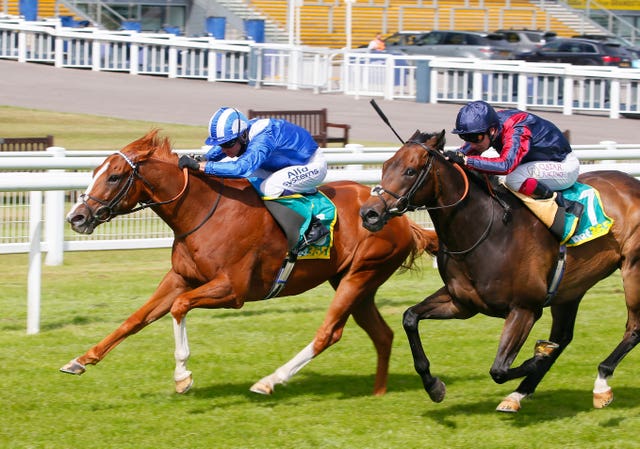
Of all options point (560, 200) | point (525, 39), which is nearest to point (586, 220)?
point (560, 200)

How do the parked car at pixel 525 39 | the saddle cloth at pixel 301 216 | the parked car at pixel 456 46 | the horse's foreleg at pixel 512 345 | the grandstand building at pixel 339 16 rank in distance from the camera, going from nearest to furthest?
the horse's foreleg at pixel 512 345
the saddle cloth at pixel 301 216
the parked car at pixel 456 46
the parked car at pixel 525 39
the grandstand building at pixel 339 16

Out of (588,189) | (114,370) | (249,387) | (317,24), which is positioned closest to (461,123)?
(588,189)

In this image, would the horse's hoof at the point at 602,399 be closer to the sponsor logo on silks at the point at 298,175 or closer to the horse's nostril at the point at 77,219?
the sponsor logo on silks at the point at 298,175

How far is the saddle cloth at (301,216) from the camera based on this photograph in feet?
21.7

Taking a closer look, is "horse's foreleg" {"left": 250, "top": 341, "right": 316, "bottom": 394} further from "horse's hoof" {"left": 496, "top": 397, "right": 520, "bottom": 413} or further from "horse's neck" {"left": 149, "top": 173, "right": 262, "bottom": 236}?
"horse's hoof" {"left": 496, "top": 397, "right": 520, "bottom": 413}

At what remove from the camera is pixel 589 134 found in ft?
70.3

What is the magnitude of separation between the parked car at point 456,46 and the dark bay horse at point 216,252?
24686mm

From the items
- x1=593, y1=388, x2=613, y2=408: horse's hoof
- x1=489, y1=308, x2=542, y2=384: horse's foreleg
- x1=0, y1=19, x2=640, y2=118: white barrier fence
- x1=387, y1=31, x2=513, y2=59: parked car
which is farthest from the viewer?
x1=387, y1=31, x2=513, y2=59: parked car

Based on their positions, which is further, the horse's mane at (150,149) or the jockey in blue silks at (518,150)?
the horse's mane at (150,149)

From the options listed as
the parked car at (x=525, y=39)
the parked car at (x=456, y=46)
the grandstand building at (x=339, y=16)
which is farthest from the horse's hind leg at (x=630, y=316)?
the grandstand building at (x=339, y=16)

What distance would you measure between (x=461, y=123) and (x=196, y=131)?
48.4ft

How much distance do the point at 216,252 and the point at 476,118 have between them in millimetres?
1602

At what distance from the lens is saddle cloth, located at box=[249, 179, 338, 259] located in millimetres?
6621

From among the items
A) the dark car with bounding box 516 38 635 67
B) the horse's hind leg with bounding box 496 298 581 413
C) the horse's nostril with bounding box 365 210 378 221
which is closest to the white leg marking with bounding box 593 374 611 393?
the horse's hind leg with bounding box 496 298 581 413
